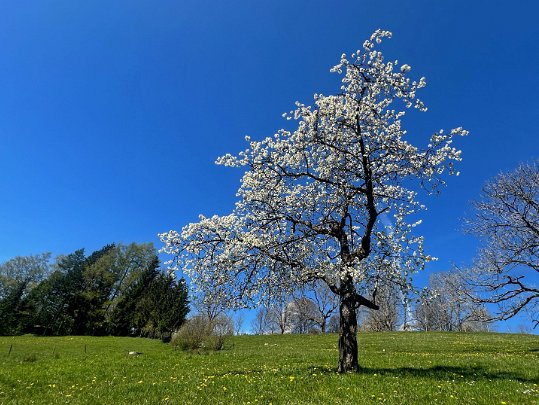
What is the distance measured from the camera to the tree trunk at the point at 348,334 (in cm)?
1358

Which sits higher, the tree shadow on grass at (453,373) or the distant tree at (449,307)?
the distant tree at (449,307)

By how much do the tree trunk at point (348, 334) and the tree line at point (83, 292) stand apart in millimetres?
55791

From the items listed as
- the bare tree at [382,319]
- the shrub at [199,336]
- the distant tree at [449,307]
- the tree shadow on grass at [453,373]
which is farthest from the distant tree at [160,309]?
the tree shadow on grass at [453,373]

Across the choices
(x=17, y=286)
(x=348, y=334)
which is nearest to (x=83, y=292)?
(x=17, y=286)

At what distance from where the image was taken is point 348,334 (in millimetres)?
13680

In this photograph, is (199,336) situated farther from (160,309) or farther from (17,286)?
(17,286)

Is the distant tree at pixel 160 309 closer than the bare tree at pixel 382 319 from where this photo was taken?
Yes

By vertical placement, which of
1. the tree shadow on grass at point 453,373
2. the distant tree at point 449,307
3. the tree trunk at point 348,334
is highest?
the distant tree at point 449,307

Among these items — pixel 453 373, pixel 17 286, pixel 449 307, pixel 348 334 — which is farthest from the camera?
pixel 17 286

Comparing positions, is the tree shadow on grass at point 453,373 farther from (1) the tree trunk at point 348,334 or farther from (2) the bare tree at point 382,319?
(2) the bare tree at point 382,319

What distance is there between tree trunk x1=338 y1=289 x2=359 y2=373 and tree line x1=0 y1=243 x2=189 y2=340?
55.8 metres

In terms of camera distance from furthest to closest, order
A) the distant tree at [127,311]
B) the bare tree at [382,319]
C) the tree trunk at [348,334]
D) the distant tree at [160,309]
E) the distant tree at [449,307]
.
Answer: the bare tree at [382,319] < the distant tree at [127,311] < the distant tree at [160,309] < the distant tree at [449,307] < the tree trunk at [348,334]

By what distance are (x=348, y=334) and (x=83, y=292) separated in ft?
244

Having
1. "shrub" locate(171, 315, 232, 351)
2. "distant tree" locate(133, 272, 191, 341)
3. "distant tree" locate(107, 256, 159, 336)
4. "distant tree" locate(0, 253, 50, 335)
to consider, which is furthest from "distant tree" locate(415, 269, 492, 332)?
"distant tree" locate(0, 253, 50, 335)
